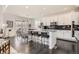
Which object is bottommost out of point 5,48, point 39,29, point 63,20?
point 5,48

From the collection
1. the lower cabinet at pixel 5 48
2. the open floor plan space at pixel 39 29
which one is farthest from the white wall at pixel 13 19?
the lower cabinet at pixel 5 48

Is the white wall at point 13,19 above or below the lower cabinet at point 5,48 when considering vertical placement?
above

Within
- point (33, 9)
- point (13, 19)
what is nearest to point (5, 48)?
point (13, 19)

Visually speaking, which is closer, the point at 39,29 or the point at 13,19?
the point at 13,19

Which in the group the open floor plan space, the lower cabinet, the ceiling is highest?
the ceiling

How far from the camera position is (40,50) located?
207 centimetres

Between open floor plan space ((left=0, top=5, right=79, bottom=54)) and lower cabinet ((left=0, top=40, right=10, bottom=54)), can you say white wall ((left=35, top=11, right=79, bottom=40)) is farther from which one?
lower cabinet ((left=0, top=40, right=10, bottom=54))

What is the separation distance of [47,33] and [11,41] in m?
0.76

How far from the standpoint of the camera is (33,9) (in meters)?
2.01

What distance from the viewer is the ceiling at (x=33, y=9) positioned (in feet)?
6.47

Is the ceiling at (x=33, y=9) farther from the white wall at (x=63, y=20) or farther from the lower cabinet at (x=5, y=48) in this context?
the lower cabinet at (x=5, y=48)

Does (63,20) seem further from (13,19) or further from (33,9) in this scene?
(13,19)

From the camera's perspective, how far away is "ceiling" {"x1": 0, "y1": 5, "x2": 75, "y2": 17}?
1971 millimetres

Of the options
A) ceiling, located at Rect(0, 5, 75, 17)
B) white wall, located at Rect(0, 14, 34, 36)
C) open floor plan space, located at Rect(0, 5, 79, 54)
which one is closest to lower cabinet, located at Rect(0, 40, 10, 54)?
open floor plan space, located at Rect(0, 5, 79, 54)
